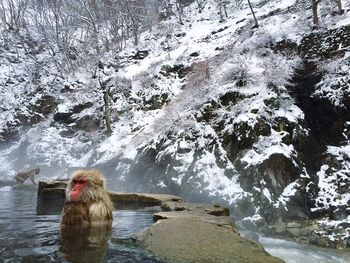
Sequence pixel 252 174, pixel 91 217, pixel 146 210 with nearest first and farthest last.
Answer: pixel 91 217
pixel 146 210
pixel 252 174

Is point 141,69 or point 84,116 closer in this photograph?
point 84,116

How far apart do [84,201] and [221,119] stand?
34.3 feet

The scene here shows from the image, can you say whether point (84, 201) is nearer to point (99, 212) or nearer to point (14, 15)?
point (99, 212)

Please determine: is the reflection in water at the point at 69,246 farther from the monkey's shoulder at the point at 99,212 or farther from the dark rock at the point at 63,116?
the dark rock at the point at 63,116

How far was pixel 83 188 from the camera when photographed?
3953mm

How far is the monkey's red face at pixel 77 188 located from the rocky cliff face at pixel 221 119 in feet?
22.6

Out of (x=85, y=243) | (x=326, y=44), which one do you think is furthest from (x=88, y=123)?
(x=85, y=243)

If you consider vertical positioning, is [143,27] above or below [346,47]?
above

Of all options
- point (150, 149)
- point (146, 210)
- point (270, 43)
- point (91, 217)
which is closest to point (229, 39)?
point (270, 43)

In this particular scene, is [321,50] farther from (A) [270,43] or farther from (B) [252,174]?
(B) [252,174]

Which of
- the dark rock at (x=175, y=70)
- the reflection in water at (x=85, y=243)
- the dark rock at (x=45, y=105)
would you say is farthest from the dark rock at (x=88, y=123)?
the reflection in water at (x=85, y=243)

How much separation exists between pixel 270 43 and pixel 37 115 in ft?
54.7

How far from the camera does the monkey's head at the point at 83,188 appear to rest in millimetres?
3890

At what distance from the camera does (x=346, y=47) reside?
1513cm
